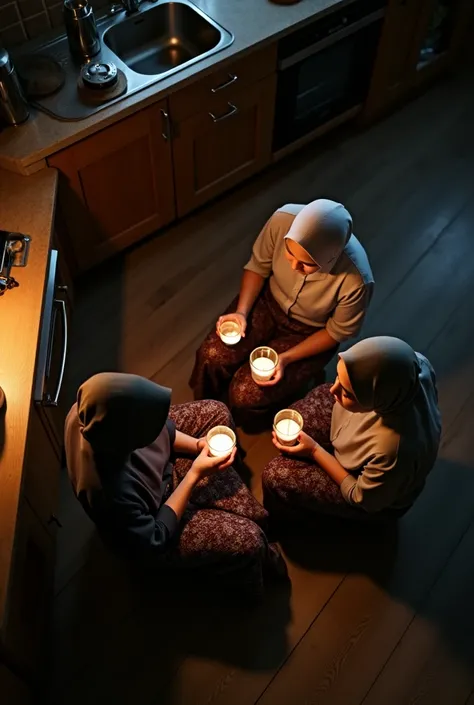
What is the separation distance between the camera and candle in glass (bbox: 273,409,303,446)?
191 cm

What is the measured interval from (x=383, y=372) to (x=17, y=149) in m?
1.50

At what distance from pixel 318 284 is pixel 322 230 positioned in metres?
0.27

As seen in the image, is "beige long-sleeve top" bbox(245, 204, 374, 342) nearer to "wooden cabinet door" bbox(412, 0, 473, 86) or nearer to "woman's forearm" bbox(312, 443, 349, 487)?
"woman's forearm" bbox(312, 443, 349, 487)

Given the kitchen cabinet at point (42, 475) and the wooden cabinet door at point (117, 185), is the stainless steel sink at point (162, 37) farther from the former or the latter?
the kitchen cabinet at point (42, 475)

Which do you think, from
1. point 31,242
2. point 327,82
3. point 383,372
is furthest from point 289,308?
point 327,82

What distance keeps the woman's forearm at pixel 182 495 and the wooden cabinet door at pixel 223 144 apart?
1431 mm

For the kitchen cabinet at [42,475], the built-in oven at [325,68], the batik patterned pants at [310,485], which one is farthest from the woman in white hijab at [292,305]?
the built-in oven at [325,68]

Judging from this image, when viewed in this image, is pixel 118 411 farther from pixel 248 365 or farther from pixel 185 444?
pixel 248 365

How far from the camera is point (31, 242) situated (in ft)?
6.58

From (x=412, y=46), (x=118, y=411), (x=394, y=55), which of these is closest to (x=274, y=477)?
(x=118, y=411)

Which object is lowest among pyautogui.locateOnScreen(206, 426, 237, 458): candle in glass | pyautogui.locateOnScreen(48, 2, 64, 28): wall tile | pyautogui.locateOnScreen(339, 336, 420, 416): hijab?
pyautogui.locateOnScreen(206, 426, 237, 458): candle in glass

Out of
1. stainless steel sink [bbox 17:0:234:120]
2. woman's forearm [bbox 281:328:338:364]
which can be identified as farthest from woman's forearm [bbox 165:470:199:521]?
stainless steel sink [bbox 17:0:234:120]

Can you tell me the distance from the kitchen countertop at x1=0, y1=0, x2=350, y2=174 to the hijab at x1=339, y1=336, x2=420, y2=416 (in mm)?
1306

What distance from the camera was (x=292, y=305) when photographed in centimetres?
212
